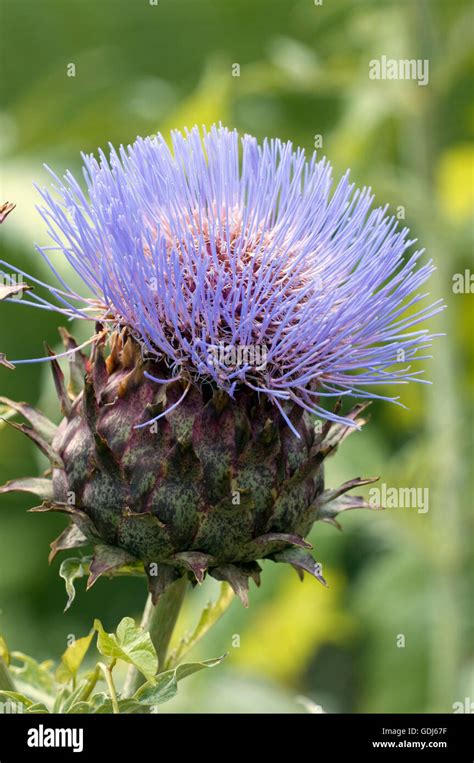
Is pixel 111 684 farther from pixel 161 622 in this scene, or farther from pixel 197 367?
pixel 197 367

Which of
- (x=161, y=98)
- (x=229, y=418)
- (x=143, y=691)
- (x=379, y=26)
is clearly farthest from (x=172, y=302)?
(x=161, y=98)

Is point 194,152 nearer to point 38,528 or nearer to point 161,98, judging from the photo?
point 161,98

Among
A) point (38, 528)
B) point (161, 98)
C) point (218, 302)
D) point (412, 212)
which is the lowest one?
point (38, 528)

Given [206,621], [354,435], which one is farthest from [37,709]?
[354,435]

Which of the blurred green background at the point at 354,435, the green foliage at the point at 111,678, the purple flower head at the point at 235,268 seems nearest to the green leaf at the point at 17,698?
the green foliage at the point at 111,678

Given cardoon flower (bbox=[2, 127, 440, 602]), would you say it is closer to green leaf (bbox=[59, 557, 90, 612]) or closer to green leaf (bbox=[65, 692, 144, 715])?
green leaf (bbox=[59, 557, 90, 612])

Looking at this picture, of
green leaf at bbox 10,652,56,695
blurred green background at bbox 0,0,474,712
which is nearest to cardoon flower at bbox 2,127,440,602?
green leaf at bbox 10,652,56,695
